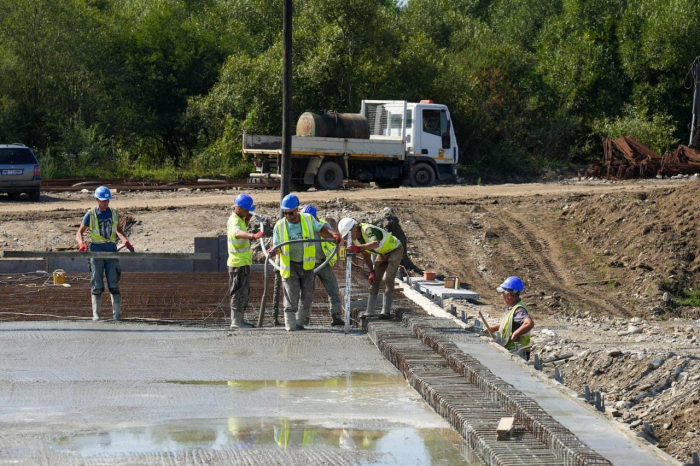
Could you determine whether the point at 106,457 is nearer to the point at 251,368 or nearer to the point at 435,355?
the point at 251,368

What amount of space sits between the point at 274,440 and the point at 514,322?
182 inches

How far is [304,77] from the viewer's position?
33.6 metres

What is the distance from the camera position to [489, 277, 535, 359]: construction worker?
9.84 meters

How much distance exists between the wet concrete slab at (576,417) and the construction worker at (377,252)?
6.69 ft

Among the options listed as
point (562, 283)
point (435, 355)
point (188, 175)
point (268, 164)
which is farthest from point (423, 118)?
point (435, 355)

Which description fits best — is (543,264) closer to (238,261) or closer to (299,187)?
(299,187)

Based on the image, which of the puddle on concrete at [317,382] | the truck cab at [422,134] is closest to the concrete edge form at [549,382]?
the puddle on concrete at [317,382]

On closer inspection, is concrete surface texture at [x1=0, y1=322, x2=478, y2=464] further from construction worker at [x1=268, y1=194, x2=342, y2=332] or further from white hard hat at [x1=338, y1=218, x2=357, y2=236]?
white hard hat at [x1=338, y1=218, x2=357, y2=236]

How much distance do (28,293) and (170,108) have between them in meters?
26.1

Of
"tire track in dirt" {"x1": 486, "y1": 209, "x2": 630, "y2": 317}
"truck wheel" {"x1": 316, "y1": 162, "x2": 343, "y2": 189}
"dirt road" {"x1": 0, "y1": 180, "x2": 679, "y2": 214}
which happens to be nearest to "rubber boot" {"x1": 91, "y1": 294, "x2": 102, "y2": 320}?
"tire track in dirt" {"x1": 486, "y1": 209, "x2": 630, "y2": 317}

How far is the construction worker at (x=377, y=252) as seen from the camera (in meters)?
10.2

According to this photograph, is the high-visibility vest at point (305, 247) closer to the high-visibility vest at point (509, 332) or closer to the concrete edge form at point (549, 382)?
the concrete edge form at point (549, 382)

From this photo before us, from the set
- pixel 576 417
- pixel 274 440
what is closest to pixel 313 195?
pixel 576 417

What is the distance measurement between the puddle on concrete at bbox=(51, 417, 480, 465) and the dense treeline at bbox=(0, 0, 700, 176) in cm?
2572
